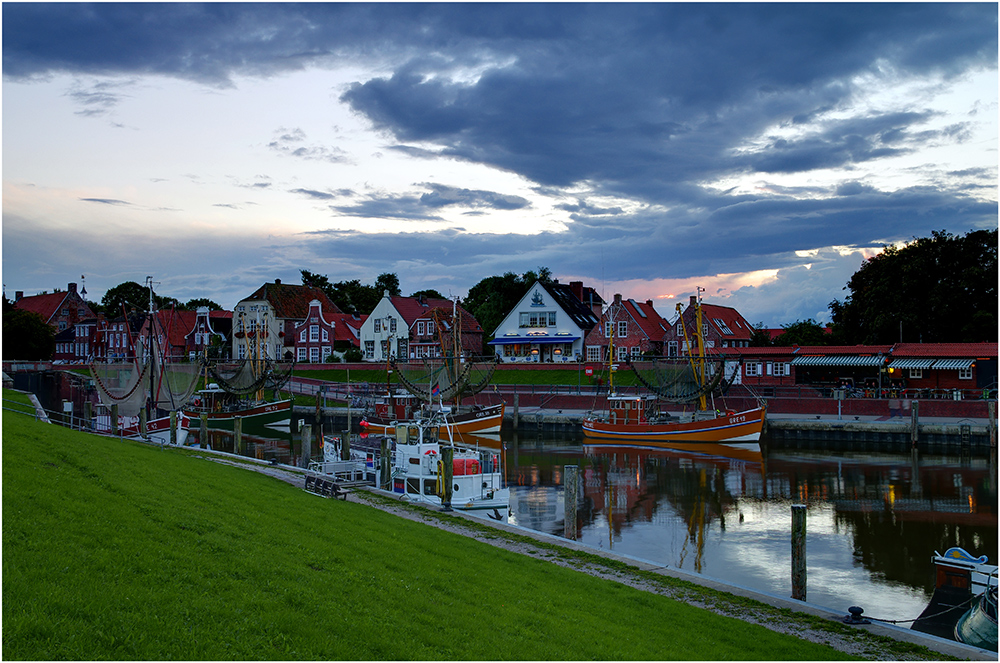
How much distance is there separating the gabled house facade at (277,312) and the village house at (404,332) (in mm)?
11400

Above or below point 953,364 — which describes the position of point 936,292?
above

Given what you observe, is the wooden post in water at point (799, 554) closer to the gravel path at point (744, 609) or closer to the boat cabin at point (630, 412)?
the gravel path at point (744, 609)

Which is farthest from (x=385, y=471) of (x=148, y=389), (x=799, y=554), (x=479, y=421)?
(x=148, y=389)

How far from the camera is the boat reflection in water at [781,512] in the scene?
840 inches

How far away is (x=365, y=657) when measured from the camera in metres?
8.70

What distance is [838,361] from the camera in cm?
6181

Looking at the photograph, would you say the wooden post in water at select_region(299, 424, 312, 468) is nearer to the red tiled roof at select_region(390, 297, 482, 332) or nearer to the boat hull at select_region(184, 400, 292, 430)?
the boat hull at select_region(184, 400, 292, 430)

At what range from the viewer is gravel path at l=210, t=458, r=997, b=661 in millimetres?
12078

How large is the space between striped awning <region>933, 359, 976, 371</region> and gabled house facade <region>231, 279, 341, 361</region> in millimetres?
76312

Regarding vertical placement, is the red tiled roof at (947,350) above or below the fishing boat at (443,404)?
above

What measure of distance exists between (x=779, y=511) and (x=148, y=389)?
45.1 metres

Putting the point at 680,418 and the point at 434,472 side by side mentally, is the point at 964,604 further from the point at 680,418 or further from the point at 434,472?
the point at 680,418

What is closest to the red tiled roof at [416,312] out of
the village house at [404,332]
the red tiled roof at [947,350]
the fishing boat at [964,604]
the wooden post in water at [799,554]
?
the village house at [404,332]

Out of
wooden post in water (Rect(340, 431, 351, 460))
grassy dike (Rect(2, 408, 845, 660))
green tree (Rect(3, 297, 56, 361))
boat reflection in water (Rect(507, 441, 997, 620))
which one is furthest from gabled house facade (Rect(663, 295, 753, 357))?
green tree (Rect(3, 297, 56, 361))
